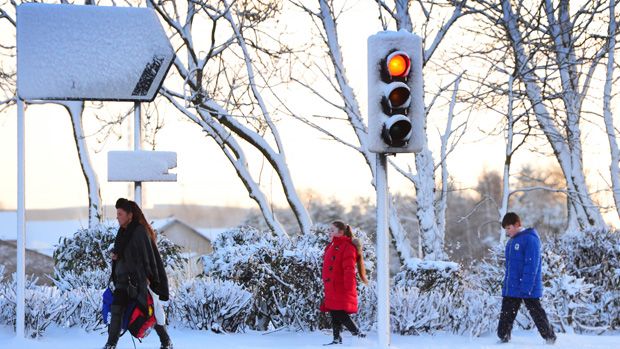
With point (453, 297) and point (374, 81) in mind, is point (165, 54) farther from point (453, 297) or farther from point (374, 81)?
point (453, 297)

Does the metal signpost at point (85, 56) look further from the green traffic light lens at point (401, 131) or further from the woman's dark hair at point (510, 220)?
the woman's dark hair at point (510, 220)

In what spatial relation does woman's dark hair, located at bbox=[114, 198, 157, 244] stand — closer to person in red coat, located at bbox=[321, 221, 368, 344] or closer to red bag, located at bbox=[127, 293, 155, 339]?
red bag, located at bbox=[127, 293, 155, 339]

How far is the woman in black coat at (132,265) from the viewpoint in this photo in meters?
11.0

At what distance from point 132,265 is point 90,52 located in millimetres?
2976

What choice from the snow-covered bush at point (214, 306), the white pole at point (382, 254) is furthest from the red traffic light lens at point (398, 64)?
the snow-covered bush at point (214, 306)

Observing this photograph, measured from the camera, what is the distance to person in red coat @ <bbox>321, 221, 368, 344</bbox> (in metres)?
12.6

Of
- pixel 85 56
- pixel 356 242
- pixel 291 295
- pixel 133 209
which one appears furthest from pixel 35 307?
pixel 356 242

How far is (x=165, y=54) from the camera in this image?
12.7 m

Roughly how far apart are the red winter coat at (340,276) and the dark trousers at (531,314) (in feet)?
5.68

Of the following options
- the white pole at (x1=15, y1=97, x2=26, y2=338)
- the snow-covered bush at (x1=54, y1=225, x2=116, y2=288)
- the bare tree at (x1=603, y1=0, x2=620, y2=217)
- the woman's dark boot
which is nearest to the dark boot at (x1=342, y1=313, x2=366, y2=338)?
the woman's dark boot

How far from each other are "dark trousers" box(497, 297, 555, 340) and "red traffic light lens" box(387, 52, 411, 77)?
3905 millimetres

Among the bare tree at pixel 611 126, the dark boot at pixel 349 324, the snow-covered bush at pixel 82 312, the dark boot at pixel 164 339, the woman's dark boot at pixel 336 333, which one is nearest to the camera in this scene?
the dark boot at pixel 164 339

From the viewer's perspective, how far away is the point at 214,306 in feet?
43.8

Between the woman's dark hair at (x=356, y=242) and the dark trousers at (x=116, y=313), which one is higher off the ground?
the woman's dark hair at (x=356, y=242)
